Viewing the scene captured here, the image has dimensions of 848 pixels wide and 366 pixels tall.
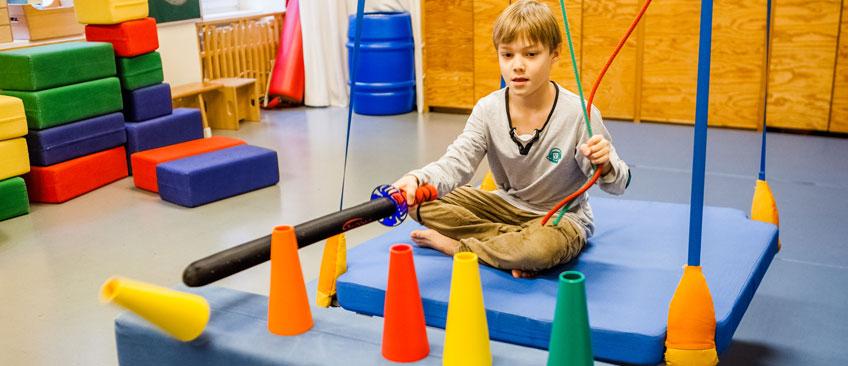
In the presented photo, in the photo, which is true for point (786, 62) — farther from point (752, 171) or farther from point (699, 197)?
point (699, 197)

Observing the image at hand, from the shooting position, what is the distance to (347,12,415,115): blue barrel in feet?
17.0

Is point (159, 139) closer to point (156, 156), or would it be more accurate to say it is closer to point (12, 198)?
point (156, 156)

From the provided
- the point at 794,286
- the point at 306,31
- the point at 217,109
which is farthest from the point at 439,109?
the point at 794,286

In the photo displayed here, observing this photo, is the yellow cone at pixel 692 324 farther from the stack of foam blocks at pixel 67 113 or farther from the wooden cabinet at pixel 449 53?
the wooden cabinet at pixel 449 53

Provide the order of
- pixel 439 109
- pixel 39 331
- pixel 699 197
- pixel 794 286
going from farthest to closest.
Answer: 1. pixel 439 109
2. pixel 794 286
3. pixel 39 331
4. pixel 699 197

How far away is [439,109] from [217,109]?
4.94 ft

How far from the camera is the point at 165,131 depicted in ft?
12.9

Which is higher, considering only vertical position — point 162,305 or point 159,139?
point 162,305

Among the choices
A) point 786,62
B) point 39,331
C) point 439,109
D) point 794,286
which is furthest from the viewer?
point 439,109

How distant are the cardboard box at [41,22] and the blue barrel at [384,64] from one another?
1.77 metres

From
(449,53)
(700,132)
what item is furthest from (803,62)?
(700,132)

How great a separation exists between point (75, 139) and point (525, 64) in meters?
2.44

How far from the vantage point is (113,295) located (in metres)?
1.21

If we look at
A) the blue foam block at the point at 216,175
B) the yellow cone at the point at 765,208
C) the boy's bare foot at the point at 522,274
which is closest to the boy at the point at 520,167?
the boy's bare foot at the point at 522,274
